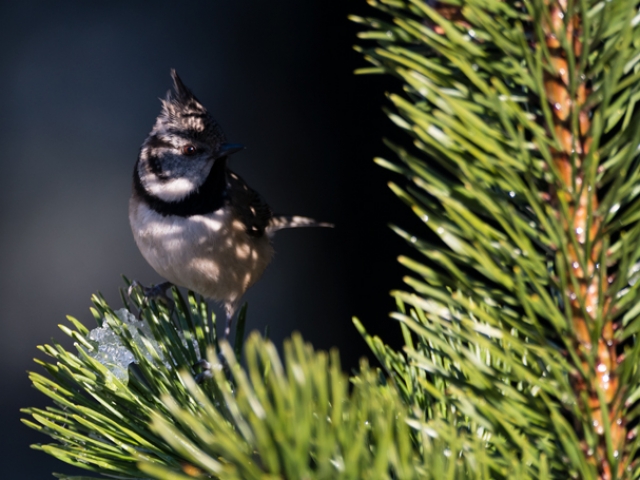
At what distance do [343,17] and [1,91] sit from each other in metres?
1.09

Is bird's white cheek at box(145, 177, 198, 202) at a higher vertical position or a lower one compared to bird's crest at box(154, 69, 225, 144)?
lower

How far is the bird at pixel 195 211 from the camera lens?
1.56 metres

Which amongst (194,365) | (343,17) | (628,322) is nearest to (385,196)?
(343,17)

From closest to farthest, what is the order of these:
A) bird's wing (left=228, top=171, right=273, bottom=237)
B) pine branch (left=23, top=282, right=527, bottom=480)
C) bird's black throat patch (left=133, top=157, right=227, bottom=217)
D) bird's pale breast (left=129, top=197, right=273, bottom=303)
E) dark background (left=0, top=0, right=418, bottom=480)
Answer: pine branch (left=23, top=282, right=527, bottom=480), bird's pale breast (left=129, top=197, right=273, bottom=303), bird's black throat patch (left=133, top=157, right=227, bottom=217), bird's wing (left=228, top=171, right=273, bottom=237), dark background (left=0, top=0, right=418, bottom=480)

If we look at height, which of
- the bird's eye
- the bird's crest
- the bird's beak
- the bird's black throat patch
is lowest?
the bird's black throat patch

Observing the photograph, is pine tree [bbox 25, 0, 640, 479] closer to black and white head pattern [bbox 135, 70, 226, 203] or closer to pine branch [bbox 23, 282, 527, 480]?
pine branch [bbox 23, 282, 527, 480]

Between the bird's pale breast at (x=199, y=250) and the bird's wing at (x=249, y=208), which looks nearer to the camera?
the bird's pale breast at (x=199, y=250)

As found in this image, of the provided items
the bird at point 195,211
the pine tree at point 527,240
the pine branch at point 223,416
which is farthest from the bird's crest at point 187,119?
the pine tree at point 527,240

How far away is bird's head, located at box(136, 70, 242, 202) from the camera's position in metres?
1.69

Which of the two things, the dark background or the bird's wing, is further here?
the dark background

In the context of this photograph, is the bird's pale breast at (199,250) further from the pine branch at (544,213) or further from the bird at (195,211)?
the pine branch at (544,213)

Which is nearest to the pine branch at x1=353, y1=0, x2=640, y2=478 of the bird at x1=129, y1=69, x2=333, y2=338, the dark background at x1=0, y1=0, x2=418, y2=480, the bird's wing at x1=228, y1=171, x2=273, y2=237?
the bird at x1=129, y1=69, x2=333, y2=338

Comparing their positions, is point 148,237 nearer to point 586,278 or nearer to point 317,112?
point 317,112

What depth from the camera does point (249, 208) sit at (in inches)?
72.5
